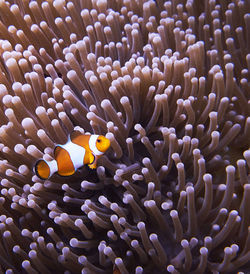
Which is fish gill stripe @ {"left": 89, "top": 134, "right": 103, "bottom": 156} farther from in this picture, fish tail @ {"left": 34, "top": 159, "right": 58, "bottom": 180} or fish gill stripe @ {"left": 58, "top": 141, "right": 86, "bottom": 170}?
fish tail @ {"left": 34, "top": 159, "right": 58, "bottom": 180}

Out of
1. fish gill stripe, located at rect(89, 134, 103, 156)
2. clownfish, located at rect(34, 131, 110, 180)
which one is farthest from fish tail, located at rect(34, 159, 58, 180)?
fish gill stripe, located at rect(89, 134, 103, 156)

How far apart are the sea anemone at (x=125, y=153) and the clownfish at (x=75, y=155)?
→ 0.23ft

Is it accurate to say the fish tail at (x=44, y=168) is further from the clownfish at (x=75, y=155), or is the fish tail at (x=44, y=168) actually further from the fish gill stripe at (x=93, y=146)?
the fish gill stripe at (x=93, y=146)

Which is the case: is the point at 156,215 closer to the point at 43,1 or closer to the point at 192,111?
the point at 192,111

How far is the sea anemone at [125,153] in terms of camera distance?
117 centimetres

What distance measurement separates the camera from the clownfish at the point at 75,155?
3.67 ft

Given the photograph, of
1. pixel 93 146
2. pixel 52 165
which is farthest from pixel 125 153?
pixel 52 165

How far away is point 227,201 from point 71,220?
551 mm

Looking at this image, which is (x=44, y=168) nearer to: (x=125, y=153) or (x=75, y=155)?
(x=75, y=155)

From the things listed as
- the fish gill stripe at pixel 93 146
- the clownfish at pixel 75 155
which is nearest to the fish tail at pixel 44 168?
the clownfish at pixel 75 155

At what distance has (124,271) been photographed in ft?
3.65

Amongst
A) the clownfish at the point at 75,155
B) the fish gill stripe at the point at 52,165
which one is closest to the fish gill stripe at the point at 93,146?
the clownfish at the point at 75,155

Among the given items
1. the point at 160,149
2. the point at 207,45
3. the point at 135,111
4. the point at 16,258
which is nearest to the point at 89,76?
the point at 135,111

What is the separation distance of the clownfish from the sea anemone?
7 cm
